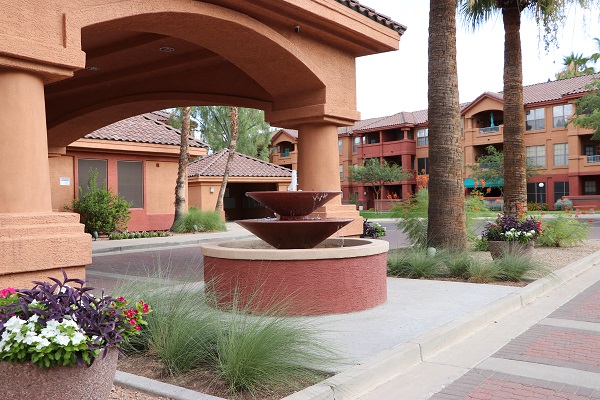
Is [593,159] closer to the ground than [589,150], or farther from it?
closer to the ground

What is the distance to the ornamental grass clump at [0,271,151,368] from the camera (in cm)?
345

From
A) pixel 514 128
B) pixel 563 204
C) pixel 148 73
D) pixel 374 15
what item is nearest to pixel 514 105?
pixel 514 128

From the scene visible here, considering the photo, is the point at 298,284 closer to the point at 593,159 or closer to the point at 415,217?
the point at 415,217

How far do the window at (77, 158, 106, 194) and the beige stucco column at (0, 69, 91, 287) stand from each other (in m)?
17.0

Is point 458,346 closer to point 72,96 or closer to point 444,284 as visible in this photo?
point 444,284

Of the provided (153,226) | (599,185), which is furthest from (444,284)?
(599,185)

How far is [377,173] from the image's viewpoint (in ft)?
175

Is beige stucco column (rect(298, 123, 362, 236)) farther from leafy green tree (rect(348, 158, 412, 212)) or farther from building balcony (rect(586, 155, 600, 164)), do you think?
leafy green tree (rect(348, 158, 412, 212))

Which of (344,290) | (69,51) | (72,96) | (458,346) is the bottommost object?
(458,346)

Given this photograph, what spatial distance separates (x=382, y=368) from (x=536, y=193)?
47157 mm

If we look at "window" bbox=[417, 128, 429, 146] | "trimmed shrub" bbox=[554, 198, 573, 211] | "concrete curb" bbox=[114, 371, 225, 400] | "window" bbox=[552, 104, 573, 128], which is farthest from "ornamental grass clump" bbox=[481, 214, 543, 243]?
"window" bbox=[417, 128, 429, 146]

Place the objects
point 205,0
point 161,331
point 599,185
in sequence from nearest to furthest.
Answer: point 161,331
point 205,0
point 599,185

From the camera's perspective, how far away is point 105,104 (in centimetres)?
1516

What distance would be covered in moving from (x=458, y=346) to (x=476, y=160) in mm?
Result: 47506
